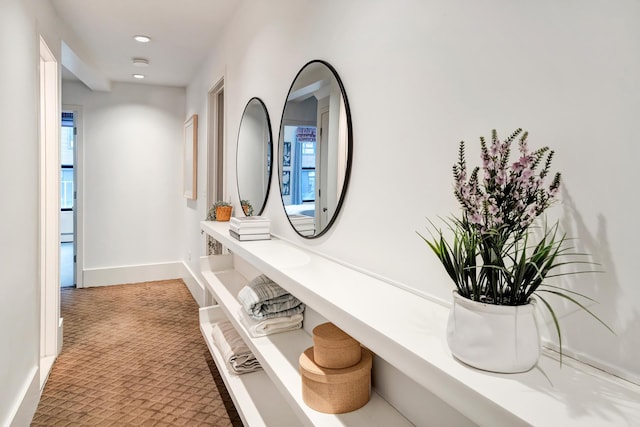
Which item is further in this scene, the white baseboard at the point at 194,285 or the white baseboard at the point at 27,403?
the white baseboard at the point at 194,285

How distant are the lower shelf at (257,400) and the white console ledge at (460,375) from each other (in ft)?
2.46

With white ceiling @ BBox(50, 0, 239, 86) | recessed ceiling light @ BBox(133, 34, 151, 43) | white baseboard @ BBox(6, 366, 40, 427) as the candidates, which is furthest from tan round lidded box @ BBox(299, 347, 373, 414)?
recessed ceiling light @ BBox(133, 34, 151, 43)

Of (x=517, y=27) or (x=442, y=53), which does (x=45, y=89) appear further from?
(x=517, y=27)

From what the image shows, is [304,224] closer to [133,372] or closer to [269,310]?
[269,310]

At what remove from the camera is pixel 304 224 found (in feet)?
5.69

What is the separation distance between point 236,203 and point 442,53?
2.14 m

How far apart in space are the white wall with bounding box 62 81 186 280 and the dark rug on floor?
3.39 feet

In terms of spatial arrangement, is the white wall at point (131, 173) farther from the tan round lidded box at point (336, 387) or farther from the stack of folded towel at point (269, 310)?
the tan round lidded box at point (336, 387)

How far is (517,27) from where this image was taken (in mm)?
795

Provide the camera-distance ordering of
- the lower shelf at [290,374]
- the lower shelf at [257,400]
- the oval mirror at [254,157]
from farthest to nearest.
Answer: the oval mirror at [254,157] → the lower shelf at [257,400] → the lower shelf at [290,374]

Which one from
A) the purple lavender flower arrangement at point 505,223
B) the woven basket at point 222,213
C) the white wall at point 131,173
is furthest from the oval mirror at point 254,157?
the white wall at point 131,173

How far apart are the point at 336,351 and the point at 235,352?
3.24ft

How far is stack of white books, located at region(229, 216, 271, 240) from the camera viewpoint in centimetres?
195

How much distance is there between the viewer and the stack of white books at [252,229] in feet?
6.38
